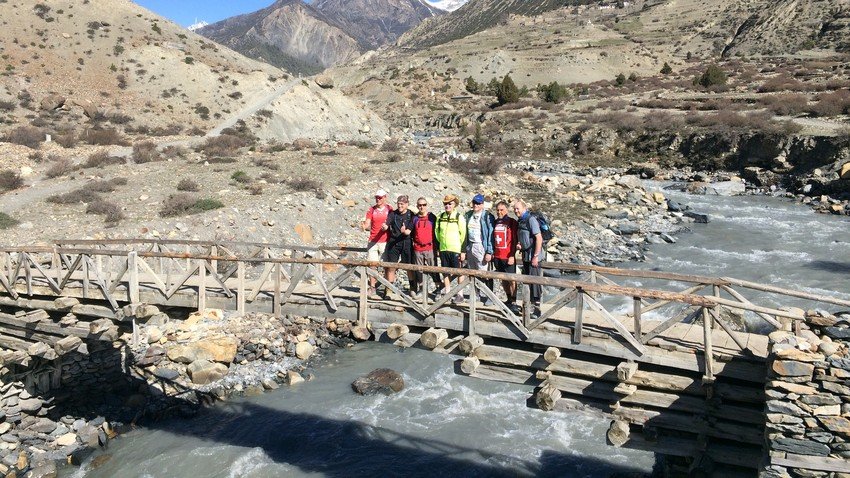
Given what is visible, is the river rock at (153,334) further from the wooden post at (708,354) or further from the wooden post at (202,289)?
the wooden post at (708,354)

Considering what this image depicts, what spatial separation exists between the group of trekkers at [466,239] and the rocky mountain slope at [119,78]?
3818cm

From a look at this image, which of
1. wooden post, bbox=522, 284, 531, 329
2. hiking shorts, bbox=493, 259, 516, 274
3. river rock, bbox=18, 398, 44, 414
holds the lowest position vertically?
river rock, bbox=18, 398, 44, 414

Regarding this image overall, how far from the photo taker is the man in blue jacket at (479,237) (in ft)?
A: 30.5

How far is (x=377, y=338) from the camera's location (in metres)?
9.18

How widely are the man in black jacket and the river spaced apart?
3.66 m

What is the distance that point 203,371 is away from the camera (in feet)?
43.3

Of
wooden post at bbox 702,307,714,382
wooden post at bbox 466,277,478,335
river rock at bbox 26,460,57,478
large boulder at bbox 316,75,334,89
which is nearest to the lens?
wooden post at bbox 702,307,714,382

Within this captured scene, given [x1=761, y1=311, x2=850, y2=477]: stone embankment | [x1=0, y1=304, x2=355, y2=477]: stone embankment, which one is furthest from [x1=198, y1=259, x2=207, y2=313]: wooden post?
[x1=761, y1=311, x2=850, y2=477]: stone embankment

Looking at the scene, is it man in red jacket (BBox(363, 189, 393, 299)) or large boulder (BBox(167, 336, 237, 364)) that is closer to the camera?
man in red jacket (BBox(363, 189, 393, 299))

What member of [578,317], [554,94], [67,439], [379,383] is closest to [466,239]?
[578,317]

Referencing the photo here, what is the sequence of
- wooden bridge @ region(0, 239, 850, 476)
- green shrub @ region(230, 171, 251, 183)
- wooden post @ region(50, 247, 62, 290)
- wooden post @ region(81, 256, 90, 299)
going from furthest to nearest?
green shrub @ region(230, 171, 251, 183)
wooden post @ region(50, 247, 62, 290)
wooden post @ region(81, 256, 90, 299)
wooden bridge @ region(0, 239, 850, 476)

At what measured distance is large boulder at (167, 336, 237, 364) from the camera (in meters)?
13.4

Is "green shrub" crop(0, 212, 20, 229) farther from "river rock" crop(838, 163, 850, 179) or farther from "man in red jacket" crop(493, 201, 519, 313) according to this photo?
"river rock" crop(838, 163, 850, 179)

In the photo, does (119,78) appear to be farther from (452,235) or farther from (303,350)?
(452,235)
